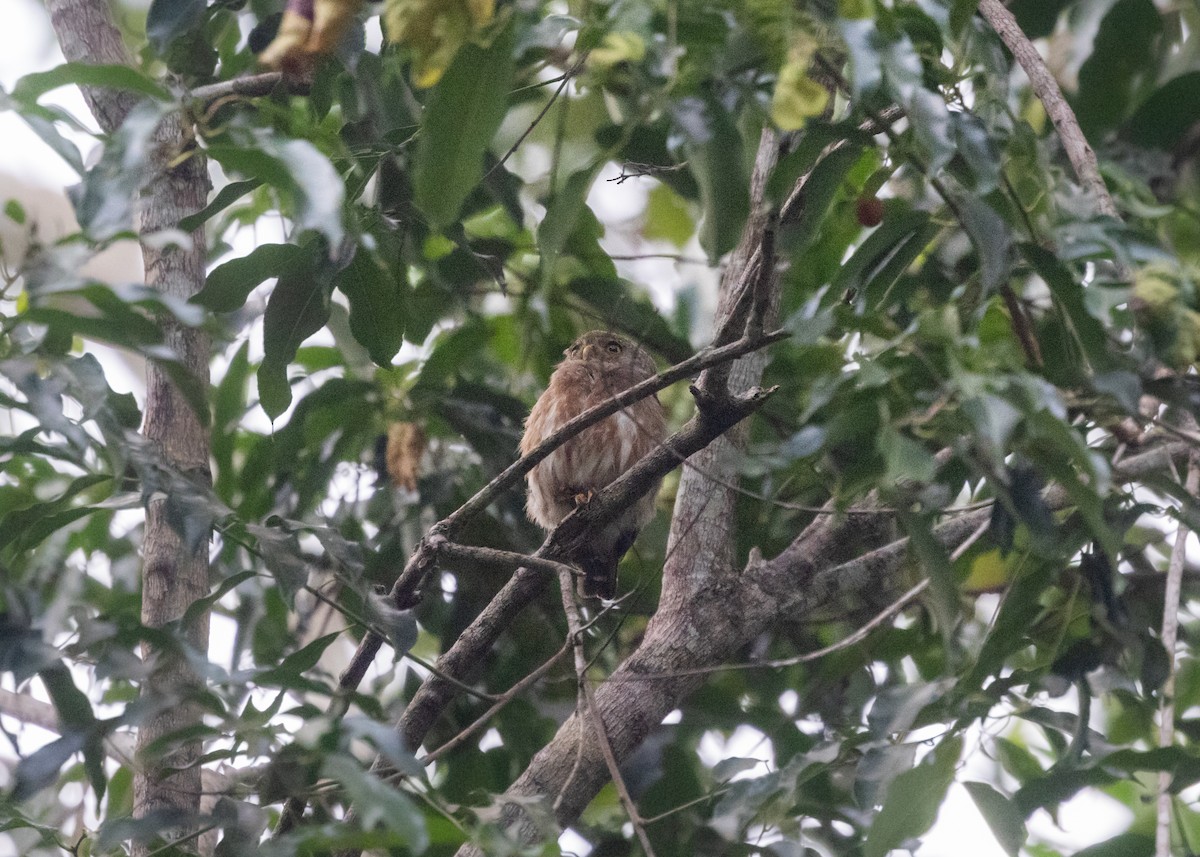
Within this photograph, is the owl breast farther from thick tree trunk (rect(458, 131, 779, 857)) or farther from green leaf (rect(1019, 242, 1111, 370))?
green leaf (rect(1019, 242, 1111, 370))

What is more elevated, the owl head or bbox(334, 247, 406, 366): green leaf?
the owl head

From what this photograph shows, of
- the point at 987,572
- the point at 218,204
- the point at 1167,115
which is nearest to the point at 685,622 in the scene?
the point at 987,572

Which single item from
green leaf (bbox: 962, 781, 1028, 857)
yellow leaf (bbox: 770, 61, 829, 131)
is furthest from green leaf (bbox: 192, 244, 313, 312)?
green leaf (bbox: 962, 781, 1028, 857)

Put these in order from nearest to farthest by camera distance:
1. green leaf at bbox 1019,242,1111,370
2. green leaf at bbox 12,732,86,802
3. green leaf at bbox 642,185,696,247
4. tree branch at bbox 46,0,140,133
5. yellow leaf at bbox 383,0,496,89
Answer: yellow leaf at bbox 383,0,496,89 → green leaf at bbox 1019,242,1111,370 → green leaf at bbox 12,732,86,802 → tree branch at bbox 46,0,140,133 → green leaf at bbox 642,185,696,247

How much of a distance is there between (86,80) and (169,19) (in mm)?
798

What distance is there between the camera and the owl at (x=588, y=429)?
517 cm

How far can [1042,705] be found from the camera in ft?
9.89

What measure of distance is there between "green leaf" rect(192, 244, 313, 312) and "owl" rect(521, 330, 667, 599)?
248 centimetres

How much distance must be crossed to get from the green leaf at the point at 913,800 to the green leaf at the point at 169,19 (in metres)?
2.25

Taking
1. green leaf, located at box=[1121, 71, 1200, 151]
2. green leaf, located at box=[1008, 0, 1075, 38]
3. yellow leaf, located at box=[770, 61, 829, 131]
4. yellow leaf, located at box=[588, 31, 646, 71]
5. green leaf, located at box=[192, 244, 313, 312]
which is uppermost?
green leaf, located at box=[1008, 0, 1075, 38]

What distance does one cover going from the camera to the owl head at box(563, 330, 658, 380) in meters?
5.25

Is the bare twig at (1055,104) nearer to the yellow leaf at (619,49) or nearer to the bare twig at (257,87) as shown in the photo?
the yellow leaf at (619,49)

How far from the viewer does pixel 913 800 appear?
8.62ft

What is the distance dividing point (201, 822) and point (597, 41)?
167 cm
